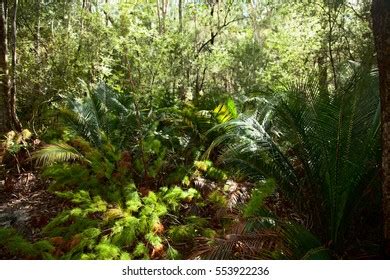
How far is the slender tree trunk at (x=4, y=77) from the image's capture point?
6.61m

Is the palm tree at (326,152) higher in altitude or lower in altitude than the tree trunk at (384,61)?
lower

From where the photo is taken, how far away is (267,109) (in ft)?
17.7

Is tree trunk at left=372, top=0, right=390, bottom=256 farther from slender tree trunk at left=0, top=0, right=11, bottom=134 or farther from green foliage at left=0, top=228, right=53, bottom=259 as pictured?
slender tree trunk at left=0, top=0, right=11, bottom=134

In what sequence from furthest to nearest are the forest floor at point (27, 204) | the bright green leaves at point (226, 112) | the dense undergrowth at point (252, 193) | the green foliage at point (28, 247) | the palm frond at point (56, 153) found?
the bright green leaves at point (226, 112), the palm frond at point (56, 153), the forest floor at point (27, 204), the green foliage at point (28, 247), the dense undergrowth at point (252, 193)

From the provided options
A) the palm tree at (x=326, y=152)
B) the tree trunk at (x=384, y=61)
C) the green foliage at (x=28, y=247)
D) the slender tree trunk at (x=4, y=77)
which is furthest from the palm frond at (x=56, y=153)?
the tree trunk at (x=384, y=61)

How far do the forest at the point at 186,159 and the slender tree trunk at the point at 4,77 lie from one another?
19 mm

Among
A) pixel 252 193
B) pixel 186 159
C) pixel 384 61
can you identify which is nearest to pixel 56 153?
pixel 186 159

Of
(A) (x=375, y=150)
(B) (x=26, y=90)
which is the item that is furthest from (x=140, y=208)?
(B) (x=26, y=90)

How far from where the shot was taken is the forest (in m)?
3.38

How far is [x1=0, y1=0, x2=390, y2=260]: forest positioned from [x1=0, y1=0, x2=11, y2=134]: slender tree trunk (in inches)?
0.7

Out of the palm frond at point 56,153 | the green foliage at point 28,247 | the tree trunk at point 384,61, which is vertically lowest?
the green foliage at point 28,247

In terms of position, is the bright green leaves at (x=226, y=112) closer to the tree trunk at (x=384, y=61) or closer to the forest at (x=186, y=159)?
the forest at (x=186, y=159)

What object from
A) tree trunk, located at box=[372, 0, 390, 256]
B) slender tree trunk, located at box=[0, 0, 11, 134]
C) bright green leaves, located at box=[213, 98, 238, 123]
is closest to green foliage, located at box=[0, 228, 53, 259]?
tree trunk, located at box=[372, 0, 390, 256]
